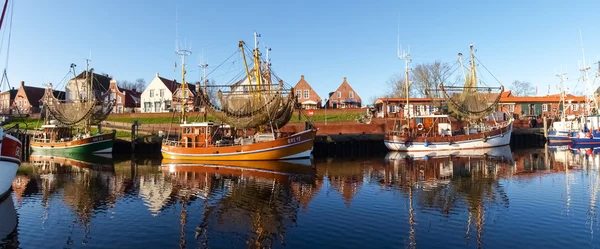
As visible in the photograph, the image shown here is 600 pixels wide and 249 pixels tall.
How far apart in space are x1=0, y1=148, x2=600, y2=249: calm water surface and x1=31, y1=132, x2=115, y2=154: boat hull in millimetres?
20778

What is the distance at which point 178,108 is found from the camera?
63406mm

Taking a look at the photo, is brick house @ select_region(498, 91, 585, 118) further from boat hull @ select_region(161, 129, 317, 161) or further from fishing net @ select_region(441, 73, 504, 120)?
boat hull @ select_region(161, 129, 317, 161)

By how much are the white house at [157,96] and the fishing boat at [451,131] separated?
146 feet

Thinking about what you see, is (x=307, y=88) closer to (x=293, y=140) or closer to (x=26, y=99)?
(x=293, y=140)

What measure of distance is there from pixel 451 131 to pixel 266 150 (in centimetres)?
2350

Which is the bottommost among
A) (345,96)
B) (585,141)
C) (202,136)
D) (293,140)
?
(585,141)

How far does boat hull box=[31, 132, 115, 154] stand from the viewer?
41312mm

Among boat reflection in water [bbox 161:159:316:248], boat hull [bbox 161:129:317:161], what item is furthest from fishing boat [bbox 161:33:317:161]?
boat reflection in water [bbox 161:159:316:248]

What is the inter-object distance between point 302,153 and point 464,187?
1623 centimetres

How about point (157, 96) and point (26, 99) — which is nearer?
point (157, 96)

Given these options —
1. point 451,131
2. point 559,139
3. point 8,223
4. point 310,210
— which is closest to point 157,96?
point 451,131

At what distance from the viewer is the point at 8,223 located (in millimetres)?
11750

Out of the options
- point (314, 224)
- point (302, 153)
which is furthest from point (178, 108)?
point (314, 224)

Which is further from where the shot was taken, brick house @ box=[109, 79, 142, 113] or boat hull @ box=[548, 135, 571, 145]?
brick house @ box=[109, 79, 142, 113]
